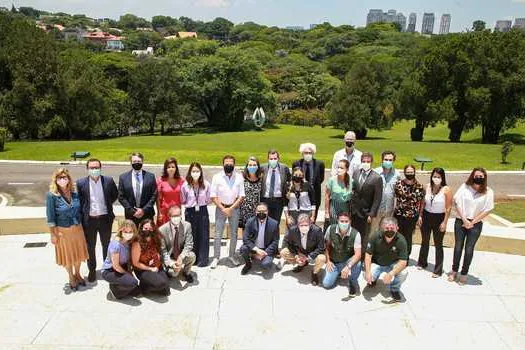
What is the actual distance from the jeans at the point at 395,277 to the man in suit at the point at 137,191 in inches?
138

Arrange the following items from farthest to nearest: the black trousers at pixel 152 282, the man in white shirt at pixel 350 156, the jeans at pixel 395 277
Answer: the man in white shirt at pixel 350 156 < the jeans at pixel 395 277 < the black trousers at pixel 152 282

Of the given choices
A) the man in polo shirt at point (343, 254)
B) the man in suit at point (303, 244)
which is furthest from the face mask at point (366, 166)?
the man in suit at point (303, 244)

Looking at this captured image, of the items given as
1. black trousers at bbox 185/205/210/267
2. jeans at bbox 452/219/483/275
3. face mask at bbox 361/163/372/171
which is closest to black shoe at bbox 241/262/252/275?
black trousers at bbox 185/205/210/267

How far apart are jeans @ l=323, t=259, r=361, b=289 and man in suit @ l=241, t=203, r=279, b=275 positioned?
0.94 m

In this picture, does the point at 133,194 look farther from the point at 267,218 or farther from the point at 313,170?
the point at 313,170

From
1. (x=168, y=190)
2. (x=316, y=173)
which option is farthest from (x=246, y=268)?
(x=316, y=173)

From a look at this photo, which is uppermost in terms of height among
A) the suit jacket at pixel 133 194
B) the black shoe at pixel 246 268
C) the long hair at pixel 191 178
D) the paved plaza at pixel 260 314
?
the long hair at pixel 191 178

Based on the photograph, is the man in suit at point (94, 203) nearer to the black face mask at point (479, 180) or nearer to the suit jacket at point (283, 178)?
the suit jacket at point (283, 178)

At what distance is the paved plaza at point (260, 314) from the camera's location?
5461mm

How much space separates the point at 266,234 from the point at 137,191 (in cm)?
210

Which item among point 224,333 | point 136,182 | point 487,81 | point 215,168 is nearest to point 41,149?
point 215,168

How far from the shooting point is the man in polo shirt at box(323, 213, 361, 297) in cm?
664

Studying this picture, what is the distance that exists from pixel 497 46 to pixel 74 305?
125ft

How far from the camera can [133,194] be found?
282 inches
